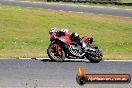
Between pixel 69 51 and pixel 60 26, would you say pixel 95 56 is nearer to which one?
pixel 69 51

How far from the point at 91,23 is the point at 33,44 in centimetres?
1278

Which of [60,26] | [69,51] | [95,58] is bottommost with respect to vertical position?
[60,26]

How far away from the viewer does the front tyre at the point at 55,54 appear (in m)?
15.0

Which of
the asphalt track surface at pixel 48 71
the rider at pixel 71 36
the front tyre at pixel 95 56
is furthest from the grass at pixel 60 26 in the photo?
the asphalt track surface at pixel 48 71

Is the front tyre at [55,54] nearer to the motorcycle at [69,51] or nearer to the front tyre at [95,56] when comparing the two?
the motorcycle at [69,51]

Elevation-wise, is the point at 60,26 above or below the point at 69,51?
below

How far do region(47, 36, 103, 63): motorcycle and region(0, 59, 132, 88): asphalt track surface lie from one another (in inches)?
9.6

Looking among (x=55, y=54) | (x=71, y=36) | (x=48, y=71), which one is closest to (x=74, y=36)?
(x=71, y=36)

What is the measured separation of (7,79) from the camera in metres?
11.3

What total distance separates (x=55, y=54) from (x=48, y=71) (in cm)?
238

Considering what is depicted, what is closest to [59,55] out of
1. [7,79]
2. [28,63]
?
[28,63]

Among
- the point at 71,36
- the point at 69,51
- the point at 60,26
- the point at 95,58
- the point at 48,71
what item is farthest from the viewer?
Answer: the point at 60,26

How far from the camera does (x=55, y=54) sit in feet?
49.4

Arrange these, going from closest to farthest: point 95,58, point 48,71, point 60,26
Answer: point 48,71 → point 95,58 → point 60,26
